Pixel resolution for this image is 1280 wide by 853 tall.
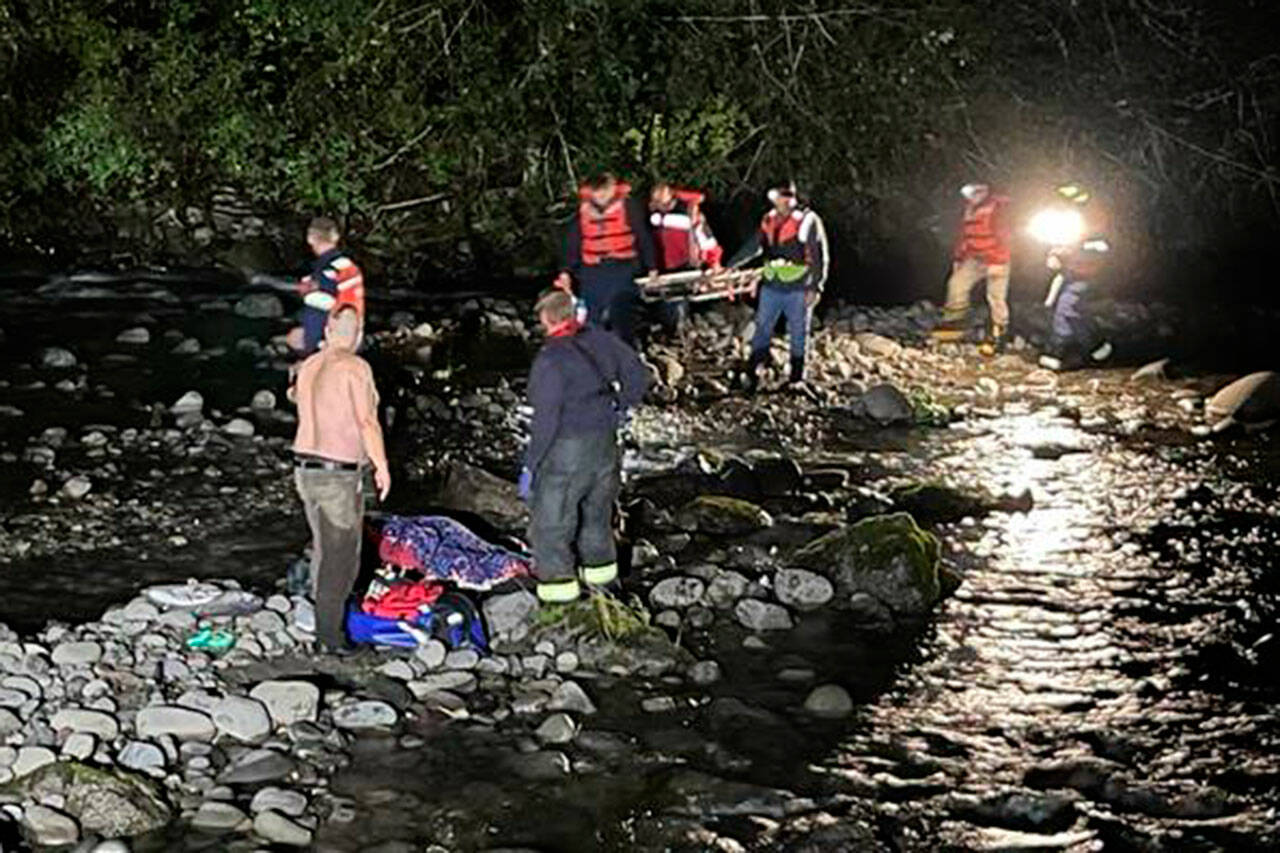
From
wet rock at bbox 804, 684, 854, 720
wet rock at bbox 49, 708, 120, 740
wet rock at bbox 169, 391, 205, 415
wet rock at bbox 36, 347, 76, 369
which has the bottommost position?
wet rock at bbox 804, 684, 854, 720

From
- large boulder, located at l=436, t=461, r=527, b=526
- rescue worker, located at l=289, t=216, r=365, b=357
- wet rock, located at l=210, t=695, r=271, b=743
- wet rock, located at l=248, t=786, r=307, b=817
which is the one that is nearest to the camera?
wet rock, located at l=248, t=786, r=307, b=817

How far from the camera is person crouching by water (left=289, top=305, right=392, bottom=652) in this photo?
26.8 ft

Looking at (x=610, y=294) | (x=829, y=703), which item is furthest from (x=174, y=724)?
(x=610, y=294)

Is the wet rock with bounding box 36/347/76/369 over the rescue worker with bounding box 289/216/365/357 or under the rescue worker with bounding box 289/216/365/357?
under

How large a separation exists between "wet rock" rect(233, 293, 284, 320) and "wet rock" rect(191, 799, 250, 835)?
12365 millimetres

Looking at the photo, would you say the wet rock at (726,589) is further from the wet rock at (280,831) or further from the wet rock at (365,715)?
the wet rock at (280,831)

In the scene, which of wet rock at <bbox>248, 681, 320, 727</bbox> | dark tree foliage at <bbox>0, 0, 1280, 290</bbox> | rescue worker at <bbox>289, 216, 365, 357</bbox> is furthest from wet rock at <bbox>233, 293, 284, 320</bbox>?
wet rock at <bbox>248, 681, 320, 727</bbox>

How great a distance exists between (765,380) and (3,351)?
768cm

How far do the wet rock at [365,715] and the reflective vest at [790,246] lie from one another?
28.1 ft

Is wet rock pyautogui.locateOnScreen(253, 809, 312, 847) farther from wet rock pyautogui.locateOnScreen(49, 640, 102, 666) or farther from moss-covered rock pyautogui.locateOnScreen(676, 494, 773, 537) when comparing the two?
moss-covered rock pyautogui.locateOnScreen(676, 494, 773, 537)

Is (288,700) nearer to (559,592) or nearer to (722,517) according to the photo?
(559,592)

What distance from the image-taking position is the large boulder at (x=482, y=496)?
11279mm

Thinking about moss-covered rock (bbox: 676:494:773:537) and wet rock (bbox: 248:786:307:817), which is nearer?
wet rock (bbox: 248:786:307:817)

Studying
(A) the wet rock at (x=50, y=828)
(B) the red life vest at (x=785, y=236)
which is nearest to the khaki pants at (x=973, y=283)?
(B) the red life vest at (x=785, y=236)
